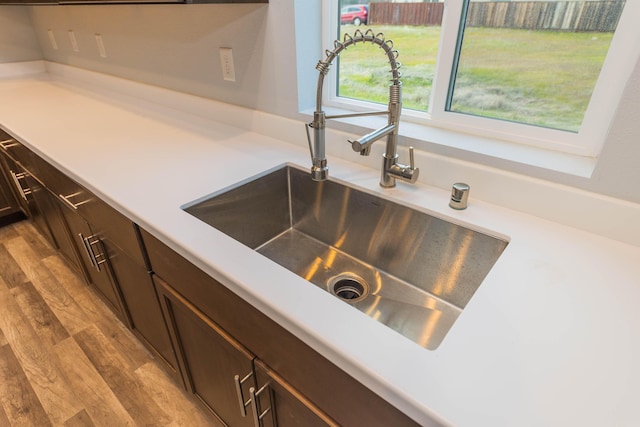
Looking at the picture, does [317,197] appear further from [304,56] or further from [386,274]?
[304,56]

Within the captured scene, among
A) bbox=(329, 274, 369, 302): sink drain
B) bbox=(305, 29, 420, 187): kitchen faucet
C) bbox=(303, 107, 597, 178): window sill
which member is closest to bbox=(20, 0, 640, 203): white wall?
bbox=(303, 107, 597, 178): window sill

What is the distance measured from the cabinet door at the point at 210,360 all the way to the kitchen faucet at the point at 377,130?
1.57 ft

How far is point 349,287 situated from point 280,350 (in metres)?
0.38

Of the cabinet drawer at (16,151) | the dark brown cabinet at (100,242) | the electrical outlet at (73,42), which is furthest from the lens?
the electrical outlet at (73,42)

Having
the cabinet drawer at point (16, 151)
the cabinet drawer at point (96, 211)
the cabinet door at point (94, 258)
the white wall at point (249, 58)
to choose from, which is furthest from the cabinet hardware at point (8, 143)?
the white wall at point (249, 58)

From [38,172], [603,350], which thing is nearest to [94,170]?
[38,172]

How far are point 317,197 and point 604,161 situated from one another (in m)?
0.74

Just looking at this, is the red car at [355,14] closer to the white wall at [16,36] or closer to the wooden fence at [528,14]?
the wooden fence at [528,14]

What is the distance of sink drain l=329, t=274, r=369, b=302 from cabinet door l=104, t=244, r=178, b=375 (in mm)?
554

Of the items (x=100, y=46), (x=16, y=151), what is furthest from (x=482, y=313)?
(x=100, y=46)

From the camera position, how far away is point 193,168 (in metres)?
1.15

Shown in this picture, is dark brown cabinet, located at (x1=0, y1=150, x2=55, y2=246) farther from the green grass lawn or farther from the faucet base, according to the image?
the green grass lawn

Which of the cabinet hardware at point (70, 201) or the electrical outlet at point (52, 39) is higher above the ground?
the electrical outlet at point (52, 39)

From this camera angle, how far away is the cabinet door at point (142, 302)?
1140 millimetres
